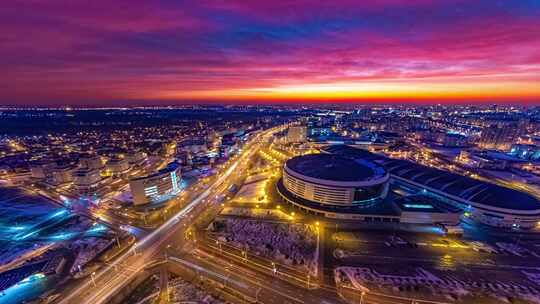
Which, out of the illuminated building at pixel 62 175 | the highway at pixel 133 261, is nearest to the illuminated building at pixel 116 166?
the illuminated building at pixel 62 175

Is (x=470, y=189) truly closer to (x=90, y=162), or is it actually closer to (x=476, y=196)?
(x=476, y=196)

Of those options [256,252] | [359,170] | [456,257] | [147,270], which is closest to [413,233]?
[456,257]

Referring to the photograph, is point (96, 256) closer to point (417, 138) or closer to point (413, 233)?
point (413, 233)

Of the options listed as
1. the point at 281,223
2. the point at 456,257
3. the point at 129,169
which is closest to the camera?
the point at 456,257

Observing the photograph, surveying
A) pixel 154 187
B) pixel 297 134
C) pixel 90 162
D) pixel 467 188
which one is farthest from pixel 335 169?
pixel 90 162

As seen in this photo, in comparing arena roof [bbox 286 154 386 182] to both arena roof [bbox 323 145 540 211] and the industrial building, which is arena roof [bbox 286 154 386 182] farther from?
arena roof [bbox 323 145 540 211]

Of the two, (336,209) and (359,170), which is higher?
(359,170)
